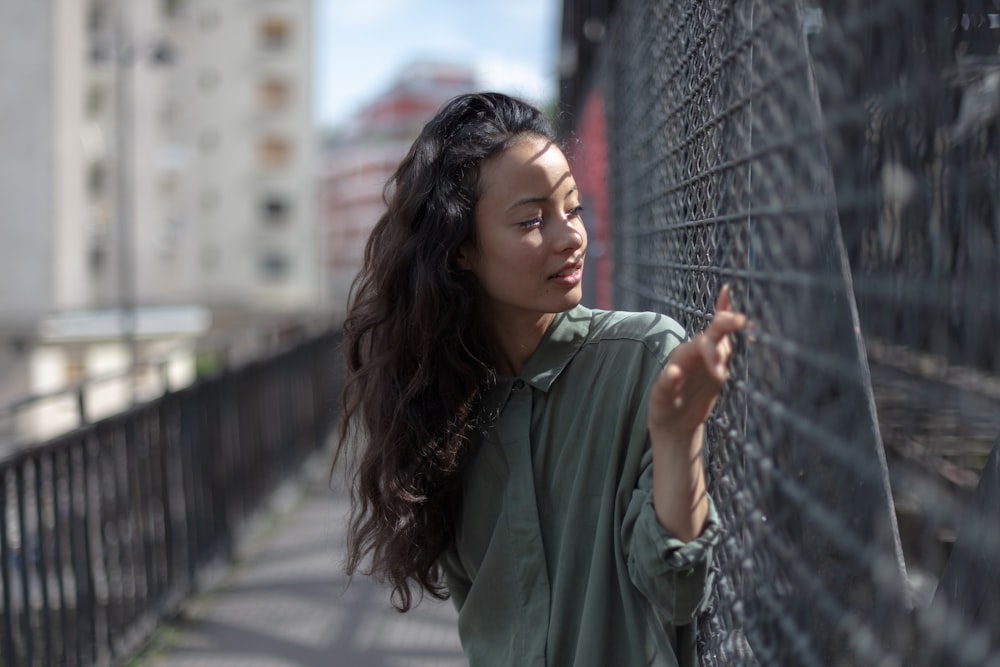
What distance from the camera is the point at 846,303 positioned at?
1.11m

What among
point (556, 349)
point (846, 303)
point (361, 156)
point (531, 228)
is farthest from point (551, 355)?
point (361, 156)

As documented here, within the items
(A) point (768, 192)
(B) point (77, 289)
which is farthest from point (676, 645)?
(B) point (77, 289)

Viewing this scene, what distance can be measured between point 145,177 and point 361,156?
60660 mm

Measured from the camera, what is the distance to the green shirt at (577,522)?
1.58m

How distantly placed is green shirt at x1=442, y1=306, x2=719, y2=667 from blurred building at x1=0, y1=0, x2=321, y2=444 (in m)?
6.88

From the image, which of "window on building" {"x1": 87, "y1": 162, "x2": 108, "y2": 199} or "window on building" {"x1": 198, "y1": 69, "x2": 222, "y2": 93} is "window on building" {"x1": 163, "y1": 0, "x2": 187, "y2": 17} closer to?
"window on building" {"x1": 198, "y1": 69, "x2": 222, "y2": 93}

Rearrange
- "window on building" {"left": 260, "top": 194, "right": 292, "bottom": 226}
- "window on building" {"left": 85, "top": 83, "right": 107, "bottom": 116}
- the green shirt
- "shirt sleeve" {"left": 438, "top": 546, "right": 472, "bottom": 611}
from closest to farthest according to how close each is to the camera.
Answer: the green shirt
"shirt sleeve" {"left": 438, "top": 546, "right": 472, "bottom": 611}
"window on building" {"left": 85, "top": 83, "right": 107, "bottom": 116}
"window on building" {"left": 260, "top": 194, "right": 292, "bottom": 226}

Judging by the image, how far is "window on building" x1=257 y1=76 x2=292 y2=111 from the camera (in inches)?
2393

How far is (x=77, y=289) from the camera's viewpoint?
29703 mm

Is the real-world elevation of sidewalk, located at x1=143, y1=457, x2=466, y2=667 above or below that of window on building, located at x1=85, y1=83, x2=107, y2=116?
below

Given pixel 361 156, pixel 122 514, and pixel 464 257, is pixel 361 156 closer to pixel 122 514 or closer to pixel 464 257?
pixel 122 514

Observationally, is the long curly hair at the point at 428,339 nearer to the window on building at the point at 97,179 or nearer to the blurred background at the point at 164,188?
the blurred background at the point at 164,188

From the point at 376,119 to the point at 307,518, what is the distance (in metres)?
92.9

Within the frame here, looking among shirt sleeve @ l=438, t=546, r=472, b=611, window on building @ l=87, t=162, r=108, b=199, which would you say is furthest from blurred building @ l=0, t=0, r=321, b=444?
shirt sleeve @ l=438, t=546, r=472, b=611
